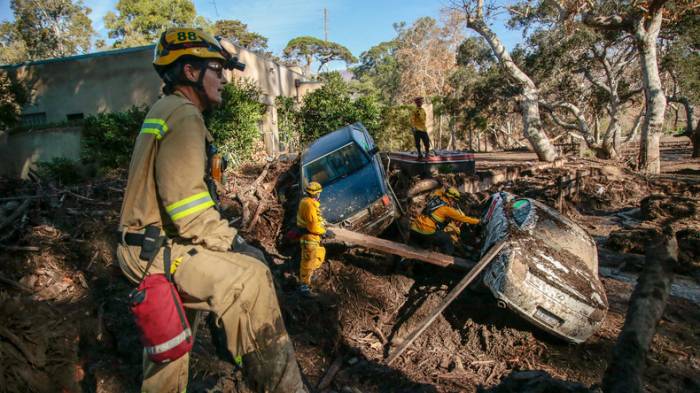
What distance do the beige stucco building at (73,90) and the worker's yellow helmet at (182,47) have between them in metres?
12.3

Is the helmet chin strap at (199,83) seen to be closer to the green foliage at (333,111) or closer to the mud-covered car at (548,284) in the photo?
the mud-covered car at (548,284)

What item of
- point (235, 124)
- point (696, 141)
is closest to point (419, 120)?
point (235, 124)

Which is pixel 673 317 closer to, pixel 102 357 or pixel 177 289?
pixel 177 289

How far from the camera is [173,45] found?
193cm

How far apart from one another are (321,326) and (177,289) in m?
2.77

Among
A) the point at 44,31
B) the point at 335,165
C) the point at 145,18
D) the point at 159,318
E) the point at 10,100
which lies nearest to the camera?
the point at 159,318

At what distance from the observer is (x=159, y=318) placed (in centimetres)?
163

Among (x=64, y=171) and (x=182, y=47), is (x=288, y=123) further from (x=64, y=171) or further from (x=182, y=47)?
(x=182, y=47)

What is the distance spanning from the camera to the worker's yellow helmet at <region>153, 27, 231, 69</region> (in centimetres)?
193

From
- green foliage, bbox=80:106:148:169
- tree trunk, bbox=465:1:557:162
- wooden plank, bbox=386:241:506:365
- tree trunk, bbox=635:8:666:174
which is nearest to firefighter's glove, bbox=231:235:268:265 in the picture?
wooden plank, bbox=386:241:506:365

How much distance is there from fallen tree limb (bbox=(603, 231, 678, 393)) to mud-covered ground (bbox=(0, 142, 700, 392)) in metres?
1.59

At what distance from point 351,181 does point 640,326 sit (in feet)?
15.4

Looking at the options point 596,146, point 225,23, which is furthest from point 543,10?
point 225,23

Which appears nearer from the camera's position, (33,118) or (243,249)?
(243,249)
